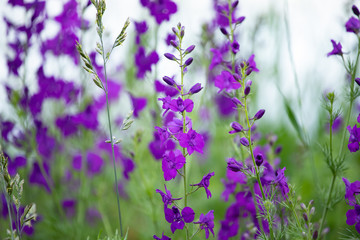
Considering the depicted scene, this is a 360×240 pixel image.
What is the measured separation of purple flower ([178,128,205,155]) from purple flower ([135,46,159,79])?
911 mm

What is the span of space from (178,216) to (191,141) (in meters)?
0.29

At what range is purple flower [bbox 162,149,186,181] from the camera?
52.8 inches

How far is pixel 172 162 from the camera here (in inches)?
53.4

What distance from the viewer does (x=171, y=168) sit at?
1.36m

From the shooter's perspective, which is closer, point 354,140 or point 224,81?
point 354,140

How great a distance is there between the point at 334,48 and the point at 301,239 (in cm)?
82

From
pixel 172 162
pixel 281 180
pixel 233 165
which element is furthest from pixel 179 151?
pixel 281 180

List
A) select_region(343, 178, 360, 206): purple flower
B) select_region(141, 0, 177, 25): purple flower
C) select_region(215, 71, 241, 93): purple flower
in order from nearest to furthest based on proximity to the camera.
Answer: select_region(343, 178, 360, 206): purple flower < select_region(215, 71, 241, 93): purple flower < select_region(141, 0, 177, 25): purple flower

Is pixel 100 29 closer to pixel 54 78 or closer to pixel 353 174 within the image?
pixel 54 78

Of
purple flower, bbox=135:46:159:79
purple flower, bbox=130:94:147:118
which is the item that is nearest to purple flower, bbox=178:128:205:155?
purple flower, bbox=135:46:159:79

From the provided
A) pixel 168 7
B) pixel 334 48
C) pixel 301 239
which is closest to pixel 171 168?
pixel 301 239

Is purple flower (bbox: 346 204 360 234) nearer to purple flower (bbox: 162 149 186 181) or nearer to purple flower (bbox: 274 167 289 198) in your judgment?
purple flower (bbox: 274 167 289 198)

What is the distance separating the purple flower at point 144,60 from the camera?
7.04 feet

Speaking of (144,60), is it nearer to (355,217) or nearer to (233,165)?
(233,165)
